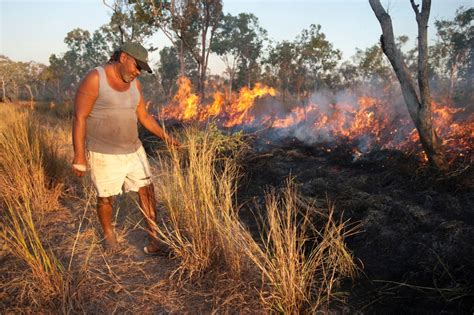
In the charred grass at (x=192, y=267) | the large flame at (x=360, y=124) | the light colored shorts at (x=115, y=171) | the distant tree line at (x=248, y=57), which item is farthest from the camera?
the distant tree line at (x=248, y=57)

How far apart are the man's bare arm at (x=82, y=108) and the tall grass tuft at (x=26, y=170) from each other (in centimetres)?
136

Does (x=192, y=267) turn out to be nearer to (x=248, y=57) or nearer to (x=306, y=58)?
(x=306, y=58)

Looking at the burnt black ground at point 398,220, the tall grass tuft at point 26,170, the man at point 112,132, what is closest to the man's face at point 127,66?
the man at point 112,132

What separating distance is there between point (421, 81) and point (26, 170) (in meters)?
5.19

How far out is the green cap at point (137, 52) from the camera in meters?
2.61

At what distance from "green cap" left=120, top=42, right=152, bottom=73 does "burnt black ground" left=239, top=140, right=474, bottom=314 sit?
1935 mm

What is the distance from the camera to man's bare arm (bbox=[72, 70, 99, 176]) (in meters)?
2.54

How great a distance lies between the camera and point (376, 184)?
178 inches

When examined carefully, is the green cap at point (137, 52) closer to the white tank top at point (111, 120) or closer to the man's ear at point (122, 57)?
the man's ear at point (122, 57)

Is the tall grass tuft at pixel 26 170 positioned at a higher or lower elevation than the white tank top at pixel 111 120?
lower

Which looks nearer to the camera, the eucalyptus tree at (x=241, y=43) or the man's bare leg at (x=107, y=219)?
the man's bare leg at (x=107, y=219)

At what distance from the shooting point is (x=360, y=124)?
7480 millimetres

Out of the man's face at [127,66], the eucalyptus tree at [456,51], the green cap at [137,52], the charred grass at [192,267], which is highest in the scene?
the eucalyptus tree at [456,51]

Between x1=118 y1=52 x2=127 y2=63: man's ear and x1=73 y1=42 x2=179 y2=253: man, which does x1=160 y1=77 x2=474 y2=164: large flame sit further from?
x1=118 y1=52 x2=127 y2=63: man's ear
